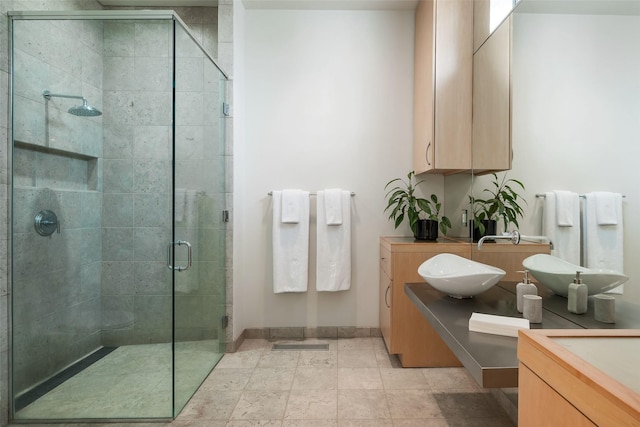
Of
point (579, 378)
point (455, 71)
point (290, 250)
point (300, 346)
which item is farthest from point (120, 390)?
point (455, 71)

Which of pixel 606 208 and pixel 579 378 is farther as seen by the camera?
pixel 606 208

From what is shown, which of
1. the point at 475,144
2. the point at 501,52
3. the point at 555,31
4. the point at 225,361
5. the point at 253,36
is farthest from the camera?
the point at 253,36

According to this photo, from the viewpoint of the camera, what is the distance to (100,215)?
6.08ft

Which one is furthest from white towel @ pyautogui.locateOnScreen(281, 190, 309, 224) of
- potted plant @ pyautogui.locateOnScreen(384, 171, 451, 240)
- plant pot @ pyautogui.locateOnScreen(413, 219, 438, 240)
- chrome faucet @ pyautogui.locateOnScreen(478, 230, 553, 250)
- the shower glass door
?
chrome faucet @ pyautogui.locateOnScreen(478, 230, 553, 250)

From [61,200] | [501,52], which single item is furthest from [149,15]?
[501,52]

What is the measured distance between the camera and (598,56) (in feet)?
3.72

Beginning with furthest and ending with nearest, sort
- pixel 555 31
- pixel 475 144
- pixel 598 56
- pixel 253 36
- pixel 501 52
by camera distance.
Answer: pixel 253 36 → pixel 475 144 → pixel 501 52 → pixel 555 31 → pixel 598 56

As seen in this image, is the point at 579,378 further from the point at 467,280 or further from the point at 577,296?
the point at 467,280

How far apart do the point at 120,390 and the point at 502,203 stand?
2281 millimetres

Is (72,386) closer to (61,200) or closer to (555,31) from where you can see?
(61,200)

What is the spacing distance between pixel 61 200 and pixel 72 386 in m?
1.03

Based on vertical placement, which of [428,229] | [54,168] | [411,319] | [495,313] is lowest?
[411,319]

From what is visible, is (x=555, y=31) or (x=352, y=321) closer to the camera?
(x=555, y=31)

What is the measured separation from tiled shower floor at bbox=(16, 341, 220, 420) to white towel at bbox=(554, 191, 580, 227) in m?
1.97
